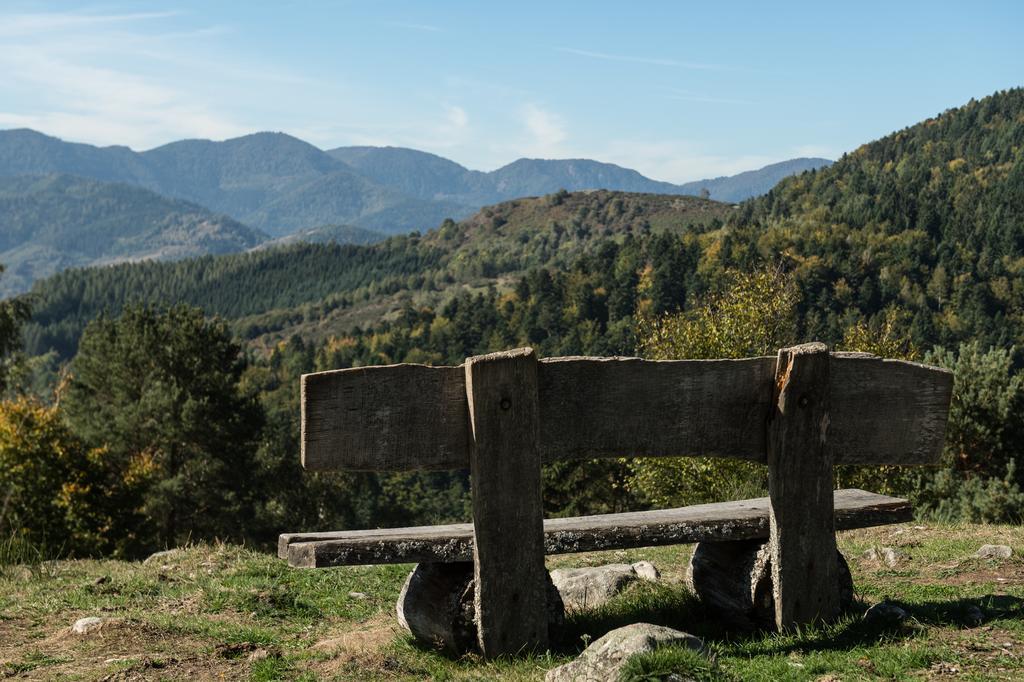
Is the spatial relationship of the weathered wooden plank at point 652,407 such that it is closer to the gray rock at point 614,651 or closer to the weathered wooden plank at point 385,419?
the weathered wooden plank at point 385,419

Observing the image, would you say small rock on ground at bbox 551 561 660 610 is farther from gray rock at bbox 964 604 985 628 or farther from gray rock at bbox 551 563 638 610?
gray rock at bbox 964 604 985 628

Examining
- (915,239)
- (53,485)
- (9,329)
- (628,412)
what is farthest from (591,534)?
(915,239)

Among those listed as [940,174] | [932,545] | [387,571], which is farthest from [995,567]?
[940,174]

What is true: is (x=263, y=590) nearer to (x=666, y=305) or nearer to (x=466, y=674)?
(x=466, y=674)

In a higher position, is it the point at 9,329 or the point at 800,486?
the point at 9,329

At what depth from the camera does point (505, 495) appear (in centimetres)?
520

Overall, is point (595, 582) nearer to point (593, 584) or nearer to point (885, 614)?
point (593, 584)

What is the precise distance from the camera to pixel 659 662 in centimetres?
435

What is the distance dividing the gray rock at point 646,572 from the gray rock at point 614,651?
9.35 ft

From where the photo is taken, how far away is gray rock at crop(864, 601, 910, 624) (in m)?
5.56

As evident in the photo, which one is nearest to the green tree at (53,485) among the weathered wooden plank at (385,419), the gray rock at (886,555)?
the gray rock at (886,555)

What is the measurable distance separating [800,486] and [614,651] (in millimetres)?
1724

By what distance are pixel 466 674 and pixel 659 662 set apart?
1265mm

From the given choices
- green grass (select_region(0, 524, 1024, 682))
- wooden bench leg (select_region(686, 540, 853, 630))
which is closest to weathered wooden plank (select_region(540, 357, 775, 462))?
wooden bench leg (select_region(686, 540, 853, 630))
